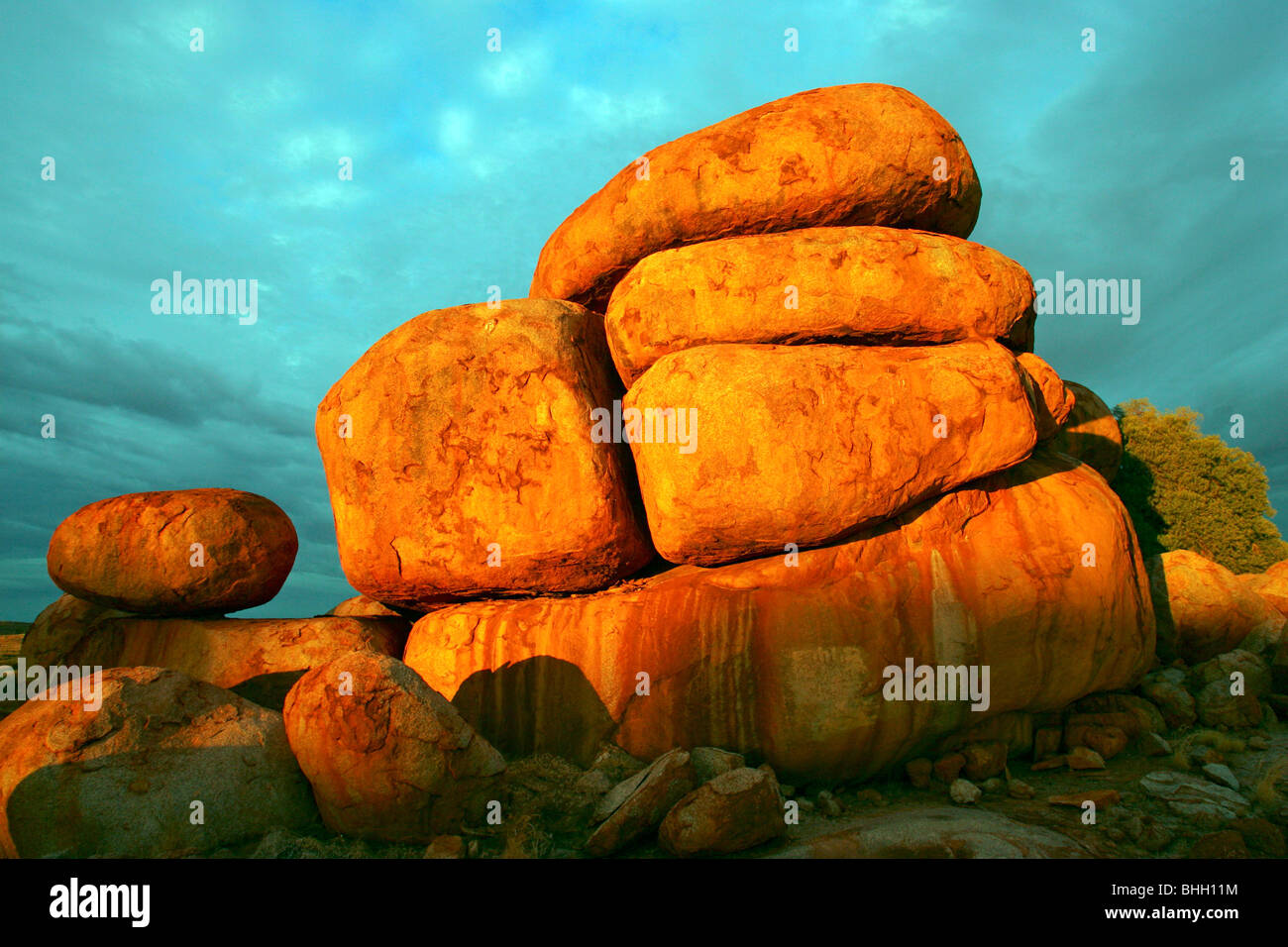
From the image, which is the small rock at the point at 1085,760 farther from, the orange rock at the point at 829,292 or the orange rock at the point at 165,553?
the orange rock at the point at 165,553

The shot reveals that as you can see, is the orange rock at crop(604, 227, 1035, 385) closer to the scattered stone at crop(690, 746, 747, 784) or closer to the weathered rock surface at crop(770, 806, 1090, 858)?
the scattered stone at crop(690, 746, 747, 784)

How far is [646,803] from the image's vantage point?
4.97 meters

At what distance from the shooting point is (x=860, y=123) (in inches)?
287

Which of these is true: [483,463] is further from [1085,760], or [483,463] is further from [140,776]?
[1085,760]

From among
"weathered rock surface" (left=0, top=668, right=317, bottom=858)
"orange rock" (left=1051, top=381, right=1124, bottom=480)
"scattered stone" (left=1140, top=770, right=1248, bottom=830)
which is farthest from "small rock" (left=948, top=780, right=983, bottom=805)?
"orange rock" (left=1051, top=381, right=1124, bottom=480)

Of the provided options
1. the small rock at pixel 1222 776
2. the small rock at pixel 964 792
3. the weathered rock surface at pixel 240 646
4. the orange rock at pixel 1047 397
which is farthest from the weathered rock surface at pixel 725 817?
the orange rock at pixel 1047 397

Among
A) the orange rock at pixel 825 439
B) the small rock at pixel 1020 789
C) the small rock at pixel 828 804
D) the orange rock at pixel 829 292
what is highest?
the orange rock at pixel 829 292

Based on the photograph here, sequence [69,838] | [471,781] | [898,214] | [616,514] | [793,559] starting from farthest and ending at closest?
[898,214]
[616,514]
[793,559]
[471,781]
[69,838]

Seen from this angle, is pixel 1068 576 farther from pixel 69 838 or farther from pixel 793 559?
pixel 69 838

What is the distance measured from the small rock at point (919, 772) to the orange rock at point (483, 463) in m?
2.96

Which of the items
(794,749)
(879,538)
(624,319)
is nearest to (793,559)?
(879,538)

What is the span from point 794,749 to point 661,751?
1.12 meters

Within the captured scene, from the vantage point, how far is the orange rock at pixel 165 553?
801 centimetres

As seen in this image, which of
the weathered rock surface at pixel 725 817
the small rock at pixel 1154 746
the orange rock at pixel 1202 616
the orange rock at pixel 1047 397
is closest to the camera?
the weathered rock surface at pixel 725 817
